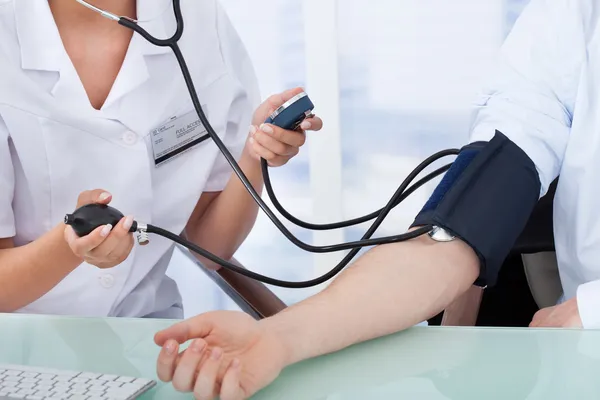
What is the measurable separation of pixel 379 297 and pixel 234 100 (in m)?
0.59

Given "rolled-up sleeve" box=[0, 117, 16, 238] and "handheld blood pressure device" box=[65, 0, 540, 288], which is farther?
"rolled-up sleeve" box=[0, 117, 16, 238]

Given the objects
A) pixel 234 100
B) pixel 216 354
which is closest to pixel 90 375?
pixel 216 354

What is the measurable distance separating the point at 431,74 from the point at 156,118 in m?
1.70

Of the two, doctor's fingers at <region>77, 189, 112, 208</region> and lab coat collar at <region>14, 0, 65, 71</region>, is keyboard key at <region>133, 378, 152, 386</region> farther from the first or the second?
lab coat collar at <region>14, 0, 65, 71</region>

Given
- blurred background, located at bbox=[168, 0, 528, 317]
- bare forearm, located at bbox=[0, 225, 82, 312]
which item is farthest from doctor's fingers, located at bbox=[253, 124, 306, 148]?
blurred background, located at bbox=[168, 0, 528, 317]

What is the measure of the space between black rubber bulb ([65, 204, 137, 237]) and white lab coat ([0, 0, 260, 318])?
0.29m

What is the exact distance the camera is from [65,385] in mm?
672

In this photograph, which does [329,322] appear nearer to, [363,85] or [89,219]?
[89,219]

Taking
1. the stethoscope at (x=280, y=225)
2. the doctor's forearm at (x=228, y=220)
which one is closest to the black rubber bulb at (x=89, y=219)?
the stethoscope at (x=280, y=225)

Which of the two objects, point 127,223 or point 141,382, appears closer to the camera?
point 141,382

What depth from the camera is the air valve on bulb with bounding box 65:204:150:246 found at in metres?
0.85

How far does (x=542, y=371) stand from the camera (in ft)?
2.28

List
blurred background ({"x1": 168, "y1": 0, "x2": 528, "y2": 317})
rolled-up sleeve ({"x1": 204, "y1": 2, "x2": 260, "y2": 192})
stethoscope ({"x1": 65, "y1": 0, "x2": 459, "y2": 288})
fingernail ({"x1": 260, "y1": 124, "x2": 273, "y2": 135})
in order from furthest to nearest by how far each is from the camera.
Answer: blurred background ({"x1": 168, "y1": 0, "x2": 528, "y2": 317})
rolled-up sleeve ({"x1": 204, "y1": 2, "x2": 260, "y2": 192})
fingernail ({"x1": 260, "y1": 124, "x2": 273, "y2": 135})
stethoscope ({"x1": 65, "y1": 0, "x2": 459, "y2": 288})

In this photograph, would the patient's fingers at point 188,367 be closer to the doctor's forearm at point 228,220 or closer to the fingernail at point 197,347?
the fingernail at point 197,347
